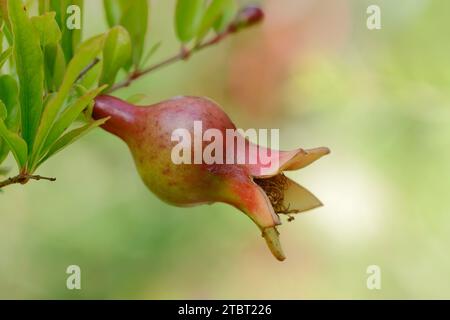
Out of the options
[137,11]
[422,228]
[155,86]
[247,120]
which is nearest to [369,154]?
[422,228]

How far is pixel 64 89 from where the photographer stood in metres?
0.59

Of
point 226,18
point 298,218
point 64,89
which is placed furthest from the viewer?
point 298,218

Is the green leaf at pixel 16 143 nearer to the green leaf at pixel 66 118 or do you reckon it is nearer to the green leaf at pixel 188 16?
the green leaf at pixel 66 118

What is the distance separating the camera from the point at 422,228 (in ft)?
6.98

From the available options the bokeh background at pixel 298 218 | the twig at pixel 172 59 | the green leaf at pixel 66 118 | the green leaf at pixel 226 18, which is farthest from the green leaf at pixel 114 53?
the bokeh background at pixel 298 218

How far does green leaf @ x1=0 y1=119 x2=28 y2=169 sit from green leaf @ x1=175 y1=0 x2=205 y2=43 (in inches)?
13.2

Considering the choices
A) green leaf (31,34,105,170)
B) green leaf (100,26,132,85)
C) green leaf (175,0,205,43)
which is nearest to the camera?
green leaf (31,34,105,170)

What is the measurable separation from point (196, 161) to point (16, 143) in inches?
6.4

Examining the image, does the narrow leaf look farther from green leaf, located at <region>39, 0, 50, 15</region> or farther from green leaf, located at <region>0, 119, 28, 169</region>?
green leaf, located at <region>0, 119, 28, 169</region>

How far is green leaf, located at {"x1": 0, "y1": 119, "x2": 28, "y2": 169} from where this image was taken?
23.2 inches

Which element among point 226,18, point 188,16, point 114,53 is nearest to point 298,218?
point 226,18

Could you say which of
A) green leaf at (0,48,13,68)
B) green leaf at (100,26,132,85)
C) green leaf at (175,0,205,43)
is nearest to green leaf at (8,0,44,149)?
green leaf at (0,48,13,68)

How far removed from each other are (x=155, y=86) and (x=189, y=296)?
690mm

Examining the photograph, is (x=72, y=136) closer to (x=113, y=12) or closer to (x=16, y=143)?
(x=16, y=143)
